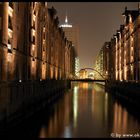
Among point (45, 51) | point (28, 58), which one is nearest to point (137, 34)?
point (45, 51)

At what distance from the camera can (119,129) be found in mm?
28141

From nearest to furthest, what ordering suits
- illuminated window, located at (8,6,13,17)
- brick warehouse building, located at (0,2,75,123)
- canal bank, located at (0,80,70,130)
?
canal bank, located at (0,80,70,130) → brick warehouse building, located at (0,2,75,123) → illuminated window, located at (8,6,13,17)

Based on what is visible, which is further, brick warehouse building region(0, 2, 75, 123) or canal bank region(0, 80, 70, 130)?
brick warehouse building region(0, 2, 75, 123)

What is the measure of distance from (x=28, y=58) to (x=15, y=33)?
8.61m

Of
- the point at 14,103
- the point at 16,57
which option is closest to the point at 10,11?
the point at 16,57

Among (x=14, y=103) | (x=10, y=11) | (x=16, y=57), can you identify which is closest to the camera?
(x=14, y=103)

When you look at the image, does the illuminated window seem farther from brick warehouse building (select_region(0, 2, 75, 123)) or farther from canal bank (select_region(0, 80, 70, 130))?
canal bank (select_region(0, 80, 70, 130))

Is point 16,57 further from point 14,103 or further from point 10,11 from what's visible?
point 14,103

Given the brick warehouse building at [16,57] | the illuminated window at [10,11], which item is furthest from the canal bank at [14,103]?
the illuminated window at [10,11]

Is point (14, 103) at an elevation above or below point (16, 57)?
below

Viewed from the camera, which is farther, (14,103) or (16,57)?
(16,57)

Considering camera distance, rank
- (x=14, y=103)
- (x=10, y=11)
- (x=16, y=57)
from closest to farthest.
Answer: (x=14, y=103)
(x=10, y=11)
(x=16, y=57)

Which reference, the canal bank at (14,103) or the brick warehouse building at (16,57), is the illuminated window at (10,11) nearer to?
the brick warehouse building at (16,57)

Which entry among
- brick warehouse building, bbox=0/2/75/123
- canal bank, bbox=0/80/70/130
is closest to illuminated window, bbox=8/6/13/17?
brick warehouse building, bbox=0/2/75/123
